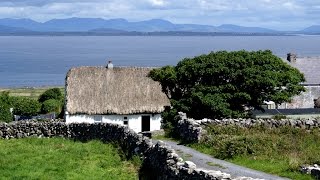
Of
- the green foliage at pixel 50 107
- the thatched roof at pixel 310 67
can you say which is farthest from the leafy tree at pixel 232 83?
the green foliage at pixel 50 107

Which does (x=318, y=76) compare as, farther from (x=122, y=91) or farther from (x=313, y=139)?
(x=313, y=139)

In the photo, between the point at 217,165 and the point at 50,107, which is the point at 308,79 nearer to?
the point at 50,107

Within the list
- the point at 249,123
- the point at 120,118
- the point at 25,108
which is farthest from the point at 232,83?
the point at 25,108

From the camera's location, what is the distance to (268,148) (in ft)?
67.5

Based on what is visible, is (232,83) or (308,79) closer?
(232,83)

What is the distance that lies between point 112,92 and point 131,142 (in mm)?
24750

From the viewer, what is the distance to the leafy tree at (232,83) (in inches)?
1316

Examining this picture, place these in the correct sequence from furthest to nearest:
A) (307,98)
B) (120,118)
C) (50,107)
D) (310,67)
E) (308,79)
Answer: (50,107), (310,67), (308,79), (307,98), (120,118)

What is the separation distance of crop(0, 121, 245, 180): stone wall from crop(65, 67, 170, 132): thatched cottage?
15.0 metres

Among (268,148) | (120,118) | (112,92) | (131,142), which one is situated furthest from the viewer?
(112,92)

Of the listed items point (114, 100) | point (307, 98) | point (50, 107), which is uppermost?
point (114, 100)

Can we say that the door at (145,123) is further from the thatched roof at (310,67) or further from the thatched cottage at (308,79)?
the thatched roof at (310,67)

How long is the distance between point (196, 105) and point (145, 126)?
496 inches

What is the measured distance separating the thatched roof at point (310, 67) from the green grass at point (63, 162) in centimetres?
3827
